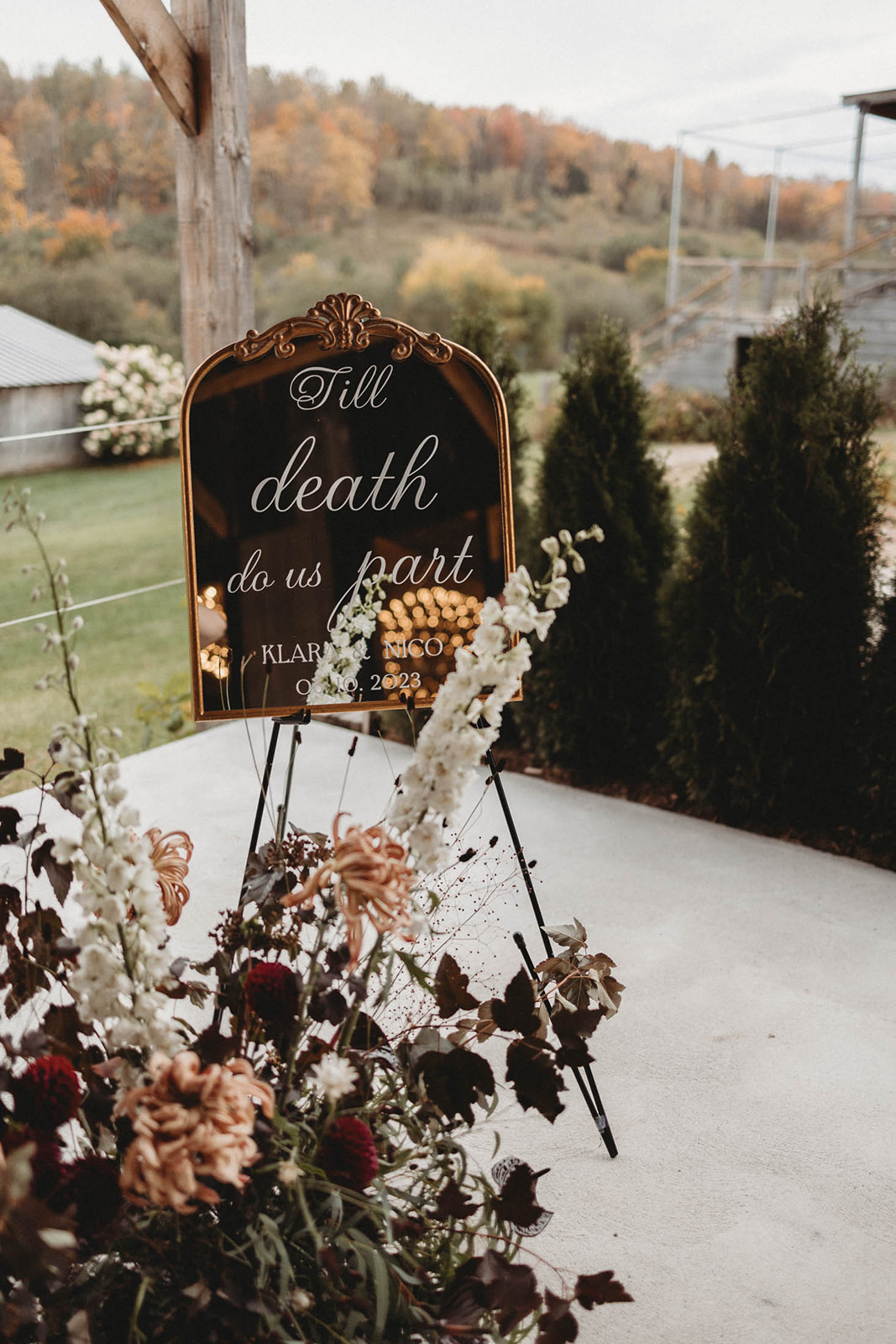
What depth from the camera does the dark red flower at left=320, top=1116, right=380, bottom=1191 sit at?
0.85 meters

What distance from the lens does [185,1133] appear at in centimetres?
73

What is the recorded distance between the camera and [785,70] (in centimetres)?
963

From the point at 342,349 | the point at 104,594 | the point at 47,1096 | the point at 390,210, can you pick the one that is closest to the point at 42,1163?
the point at 47,1096

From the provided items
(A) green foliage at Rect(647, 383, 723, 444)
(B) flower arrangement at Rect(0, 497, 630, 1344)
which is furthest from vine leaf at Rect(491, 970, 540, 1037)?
(A) green foliage at Rect(647, 383, 723, 444)

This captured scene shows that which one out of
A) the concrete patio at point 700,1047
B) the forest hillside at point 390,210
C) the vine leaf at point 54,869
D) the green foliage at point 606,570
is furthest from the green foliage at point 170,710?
the forest hillside at point 390,210

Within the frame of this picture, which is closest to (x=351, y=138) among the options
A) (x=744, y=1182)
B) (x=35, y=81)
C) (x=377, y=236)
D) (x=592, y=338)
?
(x=377, y=236)

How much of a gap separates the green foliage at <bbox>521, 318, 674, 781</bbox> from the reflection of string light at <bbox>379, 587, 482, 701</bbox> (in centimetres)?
142

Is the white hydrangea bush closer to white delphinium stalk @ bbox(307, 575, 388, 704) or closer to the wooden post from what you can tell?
the wooden post

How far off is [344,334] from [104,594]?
209 inches

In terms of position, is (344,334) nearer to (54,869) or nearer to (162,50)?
(54,869)

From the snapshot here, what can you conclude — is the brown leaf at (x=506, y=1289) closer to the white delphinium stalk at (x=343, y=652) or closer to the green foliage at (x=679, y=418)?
the white delphinium stalk at (x=343, y=652)

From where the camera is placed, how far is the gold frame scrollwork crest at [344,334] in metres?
1.72

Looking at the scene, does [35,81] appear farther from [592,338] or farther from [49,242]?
[592,338]

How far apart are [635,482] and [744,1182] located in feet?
6.65
